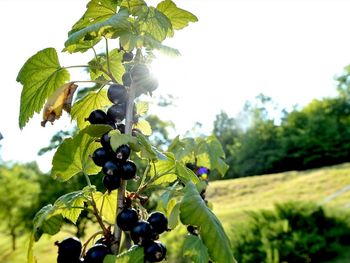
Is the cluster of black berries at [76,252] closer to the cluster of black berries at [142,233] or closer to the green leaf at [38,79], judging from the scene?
the cluster of black berries at [142,233]

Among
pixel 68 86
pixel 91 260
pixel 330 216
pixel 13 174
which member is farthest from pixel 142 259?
pixel 13 174

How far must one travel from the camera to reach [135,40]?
4.14ft

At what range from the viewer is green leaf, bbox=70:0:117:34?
1357 millimetres

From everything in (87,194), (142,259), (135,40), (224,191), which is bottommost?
(224,191)

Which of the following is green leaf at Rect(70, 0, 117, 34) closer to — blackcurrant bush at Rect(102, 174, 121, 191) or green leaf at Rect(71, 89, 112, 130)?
green leaf at Rect(71, 89, 112, 130)

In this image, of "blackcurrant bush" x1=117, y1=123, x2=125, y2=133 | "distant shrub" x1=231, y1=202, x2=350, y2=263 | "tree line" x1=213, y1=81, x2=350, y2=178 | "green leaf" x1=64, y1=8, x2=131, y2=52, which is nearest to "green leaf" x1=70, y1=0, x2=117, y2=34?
"green leaf" x1=64, y1=8, x2=131, y2=52

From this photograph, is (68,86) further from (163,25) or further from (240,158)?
(240,158)

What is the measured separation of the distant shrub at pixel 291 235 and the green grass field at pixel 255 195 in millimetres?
4307

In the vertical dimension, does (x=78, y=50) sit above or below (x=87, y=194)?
above

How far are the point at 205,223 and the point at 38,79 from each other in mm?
681

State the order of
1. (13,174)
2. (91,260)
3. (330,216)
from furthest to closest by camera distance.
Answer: (13,174) → (330,216) → (91,260)

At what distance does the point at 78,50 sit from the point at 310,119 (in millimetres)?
37517

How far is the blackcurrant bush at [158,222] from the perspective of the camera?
1217 millimetres

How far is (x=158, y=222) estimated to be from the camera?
1228mm
